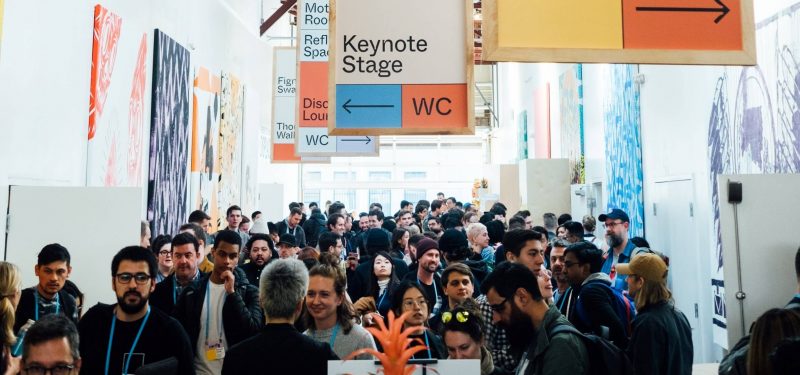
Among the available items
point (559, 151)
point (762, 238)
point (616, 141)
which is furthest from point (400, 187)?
point (762, 238)

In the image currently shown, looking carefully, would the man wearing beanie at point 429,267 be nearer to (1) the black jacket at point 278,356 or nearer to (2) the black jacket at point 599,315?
(2) the black jacket at point 599,315

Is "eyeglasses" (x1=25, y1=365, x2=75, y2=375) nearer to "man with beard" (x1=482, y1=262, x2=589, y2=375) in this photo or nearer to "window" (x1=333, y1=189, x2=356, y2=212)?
"man with beard" (x1=482, y1=262, x2=589, y2=375)

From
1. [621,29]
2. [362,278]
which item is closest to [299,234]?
[362,278]

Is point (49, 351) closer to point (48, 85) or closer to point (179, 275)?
point (179, 275)

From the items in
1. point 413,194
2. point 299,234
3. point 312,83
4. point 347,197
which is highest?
point 312,83

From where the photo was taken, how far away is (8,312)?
123 inches

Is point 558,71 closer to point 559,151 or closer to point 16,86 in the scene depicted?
point 559,151

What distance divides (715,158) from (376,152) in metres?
3.95

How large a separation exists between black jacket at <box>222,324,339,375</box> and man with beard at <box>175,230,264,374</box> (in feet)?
3.16

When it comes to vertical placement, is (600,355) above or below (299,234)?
below

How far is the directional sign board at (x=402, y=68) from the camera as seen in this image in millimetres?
3992

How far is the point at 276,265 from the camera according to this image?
2730 millimetres

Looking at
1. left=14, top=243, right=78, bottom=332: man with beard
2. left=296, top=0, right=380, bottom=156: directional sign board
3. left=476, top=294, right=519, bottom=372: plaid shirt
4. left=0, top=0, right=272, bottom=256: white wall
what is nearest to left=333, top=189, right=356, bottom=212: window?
left=0, top=0, right=272, bottom=256: white wall

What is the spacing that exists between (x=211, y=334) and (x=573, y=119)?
10188 mm
